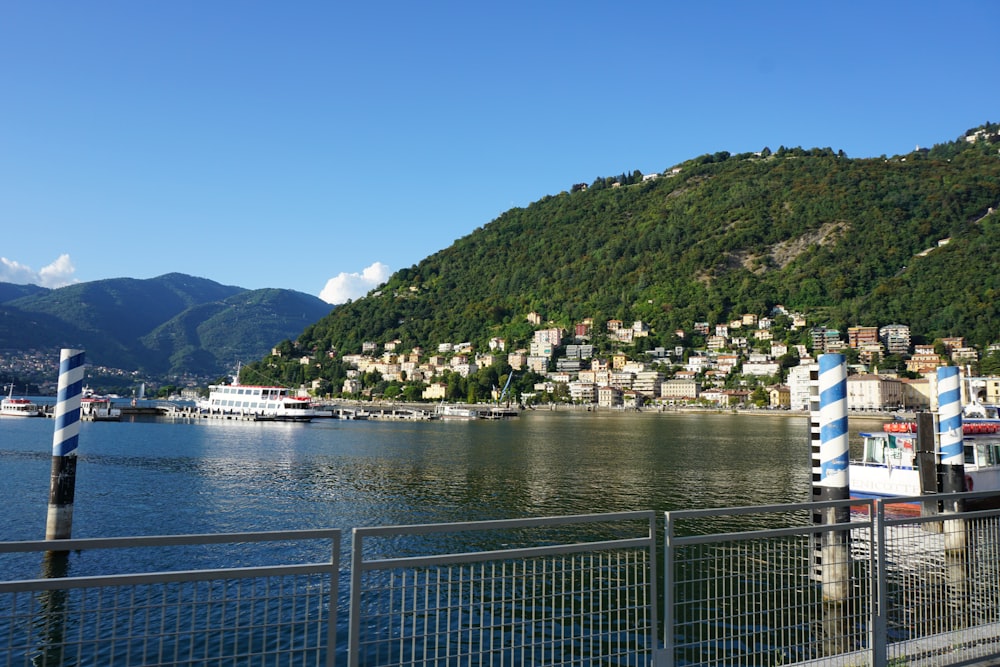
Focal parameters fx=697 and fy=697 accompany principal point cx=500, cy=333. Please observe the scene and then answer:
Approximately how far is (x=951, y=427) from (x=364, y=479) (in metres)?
23.6

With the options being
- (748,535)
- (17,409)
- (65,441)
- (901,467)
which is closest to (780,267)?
(17,409)

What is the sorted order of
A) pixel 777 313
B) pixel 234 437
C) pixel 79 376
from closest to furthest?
pixel 79 376 < pixel 234 437 < pixel 777 313

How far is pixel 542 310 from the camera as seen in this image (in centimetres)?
18662

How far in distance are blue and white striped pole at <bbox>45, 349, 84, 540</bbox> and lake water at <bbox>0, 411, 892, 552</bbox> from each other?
18.2 feet

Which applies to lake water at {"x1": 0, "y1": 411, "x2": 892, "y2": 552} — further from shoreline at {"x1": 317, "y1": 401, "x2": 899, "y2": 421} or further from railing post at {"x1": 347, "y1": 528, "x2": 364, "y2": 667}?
shoreline at {"x1": 317, "y1": 401, "x2": 899, "y2": 421}

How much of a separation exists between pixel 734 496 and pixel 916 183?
Result: 174 metres

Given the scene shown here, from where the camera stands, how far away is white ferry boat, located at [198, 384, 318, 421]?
257 feet

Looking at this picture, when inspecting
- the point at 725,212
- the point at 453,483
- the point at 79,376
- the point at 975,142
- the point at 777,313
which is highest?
the point at 975,142

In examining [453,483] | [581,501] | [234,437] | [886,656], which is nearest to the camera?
[886,656]

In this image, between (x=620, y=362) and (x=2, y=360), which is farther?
(x=2, y=360)

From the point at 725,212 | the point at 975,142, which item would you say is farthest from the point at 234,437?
the point at 975,142

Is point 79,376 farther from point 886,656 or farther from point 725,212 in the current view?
point 725,212

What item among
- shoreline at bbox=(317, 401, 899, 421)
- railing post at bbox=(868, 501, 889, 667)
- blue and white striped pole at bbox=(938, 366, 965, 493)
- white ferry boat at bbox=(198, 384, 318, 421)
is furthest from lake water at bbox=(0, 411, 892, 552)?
shoreline at bbox=(317, 401, 899, 421)

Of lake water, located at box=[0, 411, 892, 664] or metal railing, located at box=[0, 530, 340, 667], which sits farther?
lake water, located at box=[0, 411, 892, 664]
